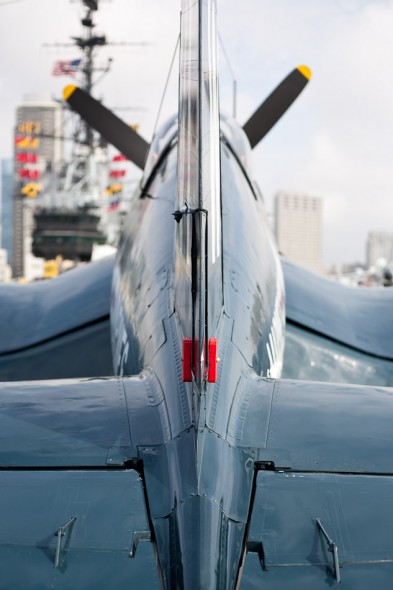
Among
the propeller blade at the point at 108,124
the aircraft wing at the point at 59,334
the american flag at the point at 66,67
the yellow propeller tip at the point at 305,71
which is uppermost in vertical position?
the american flag at the point at 66,67

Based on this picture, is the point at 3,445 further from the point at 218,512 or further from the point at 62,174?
the point at 62,174

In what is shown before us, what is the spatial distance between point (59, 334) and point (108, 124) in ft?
11.3

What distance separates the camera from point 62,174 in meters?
54.0

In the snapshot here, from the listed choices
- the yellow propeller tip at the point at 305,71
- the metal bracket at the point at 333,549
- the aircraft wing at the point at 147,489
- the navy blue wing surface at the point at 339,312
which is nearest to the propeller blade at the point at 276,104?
the yellow propeller tip at the point at 305,71

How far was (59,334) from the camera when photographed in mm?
6277

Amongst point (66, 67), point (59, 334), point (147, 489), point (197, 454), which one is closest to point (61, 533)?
point (147, 489)

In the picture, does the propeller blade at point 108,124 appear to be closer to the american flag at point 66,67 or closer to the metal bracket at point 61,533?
the metal bracket at point 61,533

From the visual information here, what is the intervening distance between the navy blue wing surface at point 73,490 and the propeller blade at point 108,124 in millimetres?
6101

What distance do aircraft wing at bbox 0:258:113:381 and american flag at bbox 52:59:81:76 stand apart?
43506 mm

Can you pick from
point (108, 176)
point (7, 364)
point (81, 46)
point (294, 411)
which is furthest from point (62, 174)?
point (294, 411)

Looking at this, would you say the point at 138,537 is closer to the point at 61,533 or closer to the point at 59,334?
the point at 61,533

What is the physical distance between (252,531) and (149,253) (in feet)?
8.94

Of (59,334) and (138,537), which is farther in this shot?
(59,334)

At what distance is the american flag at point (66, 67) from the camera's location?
4750cm
